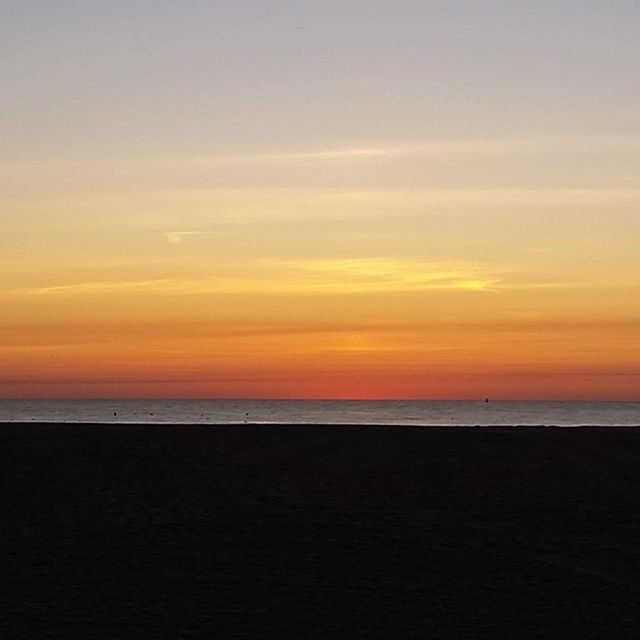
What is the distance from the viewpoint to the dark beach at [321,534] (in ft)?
39.9

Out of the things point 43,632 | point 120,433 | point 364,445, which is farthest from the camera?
point 120,433

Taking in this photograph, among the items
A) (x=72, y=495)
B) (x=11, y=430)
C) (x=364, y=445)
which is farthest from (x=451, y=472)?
(x=11, y=430)

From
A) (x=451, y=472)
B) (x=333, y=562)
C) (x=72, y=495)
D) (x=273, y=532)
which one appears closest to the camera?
(x=333, y=562)

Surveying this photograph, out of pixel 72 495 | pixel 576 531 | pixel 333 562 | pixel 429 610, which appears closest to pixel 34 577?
pixel 333 562

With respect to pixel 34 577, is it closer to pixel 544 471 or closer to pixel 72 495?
Answer: pixel 72 495

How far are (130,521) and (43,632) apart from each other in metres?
7.42

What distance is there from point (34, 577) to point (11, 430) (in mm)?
17516

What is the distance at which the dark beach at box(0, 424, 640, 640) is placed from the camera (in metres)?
12.1

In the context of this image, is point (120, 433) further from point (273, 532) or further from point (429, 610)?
point (429, 610)

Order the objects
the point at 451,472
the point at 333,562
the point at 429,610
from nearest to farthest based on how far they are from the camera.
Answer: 1. the point at 429,610
2. the point at 333,562
3. the point at 451,472

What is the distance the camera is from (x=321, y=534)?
17469 millimetres

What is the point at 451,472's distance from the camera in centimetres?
2436

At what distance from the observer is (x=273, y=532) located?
1758 cm

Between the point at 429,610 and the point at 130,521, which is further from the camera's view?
the point at 130,521
